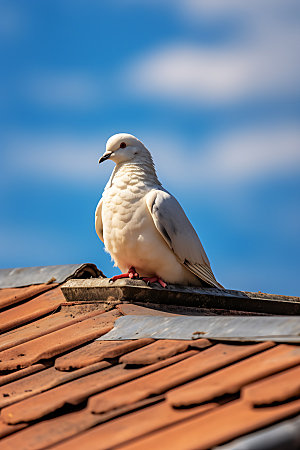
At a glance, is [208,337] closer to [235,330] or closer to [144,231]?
[235,330]

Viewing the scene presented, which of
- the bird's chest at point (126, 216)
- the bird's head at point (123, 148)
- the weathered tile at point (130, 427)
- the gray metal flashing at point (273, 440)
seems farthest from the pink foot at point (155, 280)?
the gray metal flashing at point (273, 440)

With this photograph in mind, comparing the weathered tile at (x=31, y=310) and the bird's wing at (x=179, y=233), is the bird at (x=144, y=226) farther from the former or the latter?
the weathered tile at (x=31, y=310)

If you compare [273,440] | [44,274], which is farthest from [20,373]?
[44,274]

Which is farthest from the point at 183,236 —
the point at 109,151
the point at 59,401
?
the point at 59,401

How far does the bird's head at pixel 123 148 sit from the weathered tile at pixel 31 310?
1076 millimetres

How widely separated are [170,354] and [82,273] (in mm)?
2687

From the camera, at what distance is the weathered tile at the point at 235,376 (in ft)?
6.10

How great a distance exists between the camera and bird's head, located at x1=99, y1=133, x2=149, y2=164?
177 inches

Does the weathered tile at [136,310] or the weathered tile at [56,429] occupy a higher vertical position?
the weathered tile at [136,310]

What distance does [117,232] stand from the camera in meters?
4.26

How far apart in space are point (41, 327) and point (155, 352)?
1.33m

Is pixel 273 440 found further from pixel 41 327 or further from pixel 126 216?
pixel 126 216

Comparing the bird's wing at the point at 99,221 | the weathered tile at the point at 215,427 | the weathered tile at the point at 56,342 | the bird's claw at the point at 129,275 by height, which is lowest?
the weathered tile at the point at 215,427

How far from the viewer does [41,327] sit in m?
3.66
